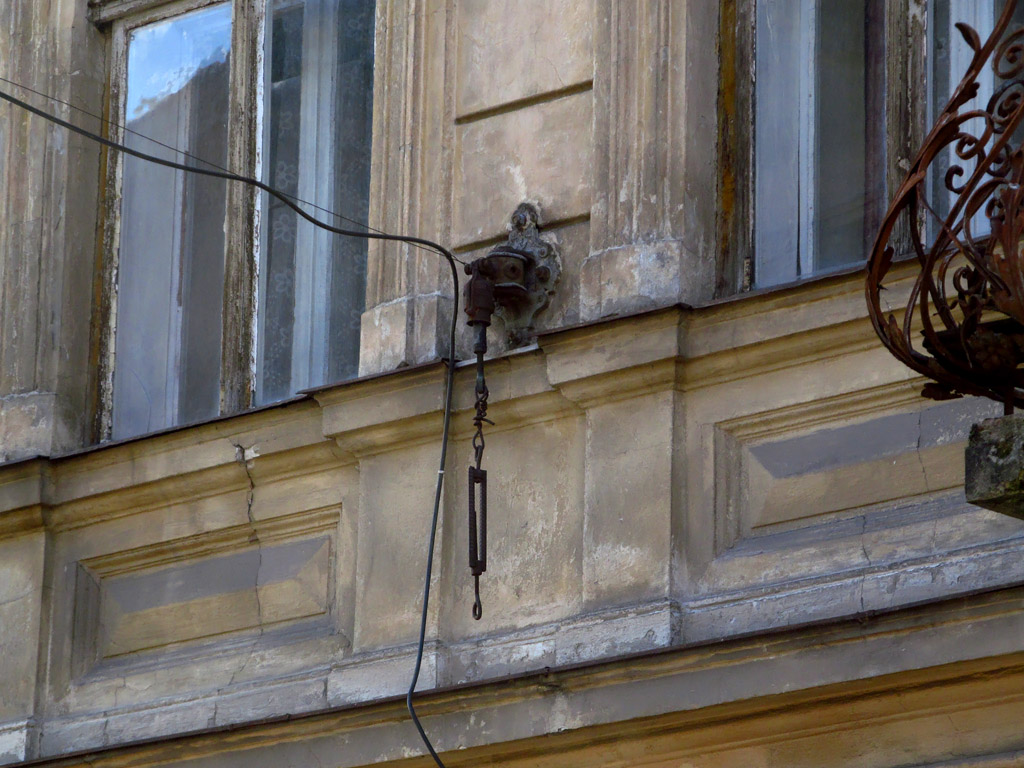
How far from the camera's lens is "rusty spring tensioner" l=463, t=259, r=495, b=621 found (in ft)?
24.4

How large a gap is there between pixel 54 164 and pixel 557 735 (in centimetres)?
325

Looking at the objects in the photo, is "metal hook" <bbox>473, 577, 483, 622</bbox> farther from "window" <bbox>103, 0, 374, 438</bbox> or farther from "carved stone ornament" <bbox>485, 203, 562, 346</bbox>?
"window" <bbox>103, 0, 374, 438</bbox>

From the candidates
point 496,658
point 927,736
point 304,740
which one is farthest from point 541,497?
point 927,736

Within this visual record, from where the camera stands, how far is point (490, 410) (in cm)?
764

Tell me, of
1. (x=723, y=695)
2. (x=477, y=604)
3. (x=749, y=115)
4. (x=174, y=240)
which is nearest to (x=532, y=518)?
(x=477, y=604)

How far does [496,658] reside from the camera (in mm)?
7402

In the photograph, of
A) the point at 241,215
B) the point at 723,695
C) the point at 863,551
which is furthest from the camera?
the point at 241,215

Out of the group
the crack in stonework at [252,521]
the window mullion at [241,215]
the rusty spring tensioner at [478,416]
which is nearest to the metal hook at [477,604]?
the rusty spring tensioner at [478,416]

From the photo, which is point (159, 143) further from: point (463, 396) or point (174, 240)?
point (463, 396)

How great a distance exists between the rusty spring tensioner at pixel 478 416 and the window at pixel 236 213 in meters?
0.88

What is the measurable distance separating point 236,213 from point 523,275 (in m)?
1.54

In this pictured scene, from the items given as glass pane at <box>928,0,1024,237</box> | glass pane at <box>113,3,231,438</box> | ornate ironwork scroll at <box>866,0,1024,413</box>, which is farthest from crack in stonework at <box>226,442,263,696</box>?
ornate ironwork scroll at <box>866,0,1024,413</box>

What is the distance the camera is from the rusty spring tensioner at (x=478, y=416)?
7.44 meters

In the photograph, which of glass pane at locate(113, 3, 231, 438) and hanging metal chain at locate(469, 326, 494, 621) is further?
glass pane at locate(113, 3, 231, 438)
